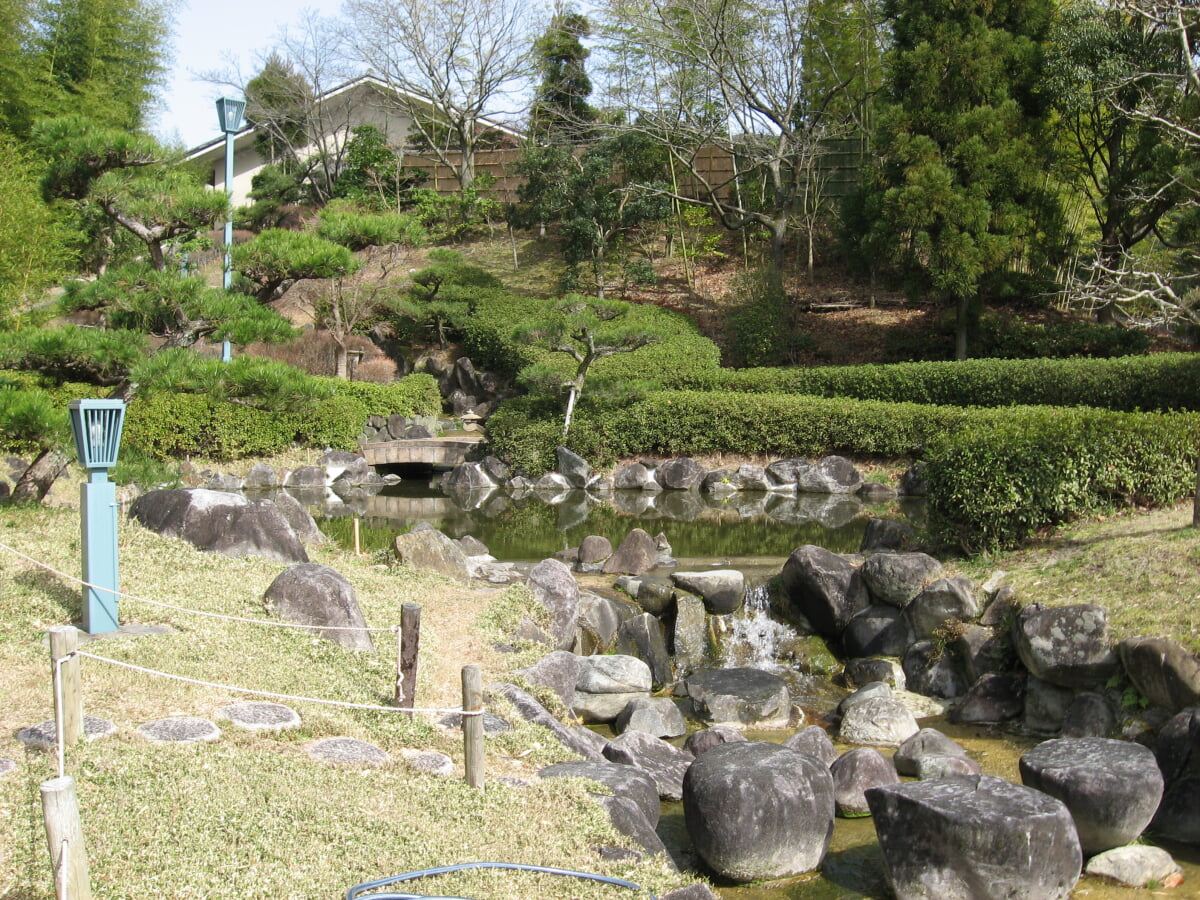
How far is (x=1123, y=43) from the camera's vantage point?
17641 millimetres

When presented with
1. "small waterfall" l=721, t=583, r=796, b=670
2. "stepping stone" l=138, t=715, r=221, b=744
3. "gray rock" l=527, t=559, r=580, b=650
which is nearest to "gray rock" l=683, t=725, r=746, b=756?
"gray rock" l=527, t=559, r=580, b=650

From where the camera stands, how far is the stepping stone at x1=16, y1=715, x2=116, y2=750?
4688 mm

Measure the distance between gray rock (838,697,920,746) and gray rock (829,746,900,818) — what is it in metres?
0.81

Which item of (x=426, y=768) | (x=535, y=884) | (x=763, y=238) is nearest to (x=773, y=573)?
(x=426, y=768)

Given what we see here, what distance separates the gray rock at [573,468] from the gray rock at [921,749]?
1101 cm

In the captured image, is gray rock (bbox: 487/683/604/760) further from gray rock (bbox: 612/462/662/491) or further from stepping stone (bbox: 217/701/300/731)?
gray rock (bbox: 612/462/662/491)

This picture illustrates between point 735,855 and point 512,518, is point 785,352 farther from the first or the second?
point 735,855

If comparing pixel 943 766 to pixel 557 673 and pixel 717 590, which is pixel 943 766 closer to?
pixel 557 673

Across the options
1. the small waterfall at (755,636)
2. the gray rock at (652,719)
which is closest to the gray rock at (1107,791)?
the gray rock at (652,719)

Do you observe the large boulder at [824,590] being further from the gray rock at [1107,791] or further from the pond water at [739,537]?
the gray rock at [1107,791]

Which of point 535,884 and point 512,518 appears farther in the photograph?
point 512,518

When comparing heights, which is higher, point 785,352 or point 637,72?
point 637,72

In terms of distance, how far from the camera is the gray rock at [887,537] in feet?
35.6

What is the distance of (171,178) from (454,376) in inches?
539
